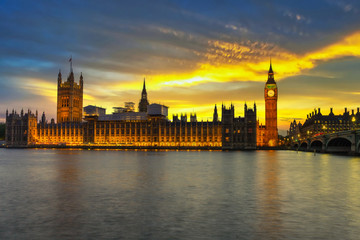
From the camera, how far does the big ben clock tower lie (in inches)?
6831

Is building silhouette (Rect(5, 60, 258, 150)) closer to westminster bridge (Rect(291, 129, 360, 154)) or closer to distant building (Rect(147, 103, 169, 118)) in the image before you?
distant building (Rect(147, 103, 169, 118))

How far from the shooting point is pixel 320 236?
14.4m

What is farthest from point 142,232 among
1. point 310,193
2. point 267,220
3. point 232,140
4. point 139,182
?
point 232,140

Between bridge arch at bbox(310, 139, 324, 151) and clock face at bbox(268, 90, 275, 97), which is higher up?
clock face at bbox(268, 90, 275, 97)

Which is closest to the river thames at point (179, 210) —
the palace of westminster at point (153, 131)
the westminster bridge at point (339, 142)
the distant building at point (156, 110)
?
the westminster bridge at point (339, 142)

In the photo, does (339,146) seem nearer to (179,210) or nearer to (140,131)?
(179,210)

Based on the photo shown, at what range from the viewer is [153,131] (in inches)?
7160

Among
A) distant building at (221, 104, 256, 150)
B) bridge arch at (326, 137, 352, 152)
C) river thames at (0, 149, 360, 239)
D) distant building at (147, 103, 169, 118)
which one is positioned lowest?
river thames at (0, 149, 360, 239)

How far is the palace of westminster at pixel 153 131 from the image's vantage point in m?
166

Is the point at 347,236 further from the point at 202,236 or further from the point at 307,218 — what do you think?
the point at 202,236

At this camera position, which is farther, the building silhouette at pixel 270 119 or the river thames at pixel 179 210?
the building silhouette at pixel 270 119

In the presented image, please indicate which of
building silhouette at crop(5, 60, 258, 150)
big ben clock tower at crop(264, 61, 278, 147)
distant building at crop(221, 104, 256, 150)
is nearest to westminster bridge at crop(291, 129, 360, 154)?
distant building at crop(221, 104, 256, 150)

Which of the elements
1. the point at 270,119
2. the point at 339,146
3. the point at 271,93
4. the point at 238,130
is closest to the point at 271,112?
the point at 270,119

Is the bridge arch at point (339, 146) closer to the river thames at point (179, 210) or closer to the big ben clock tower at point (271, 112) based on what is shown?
the river thames at point (179, 210)
